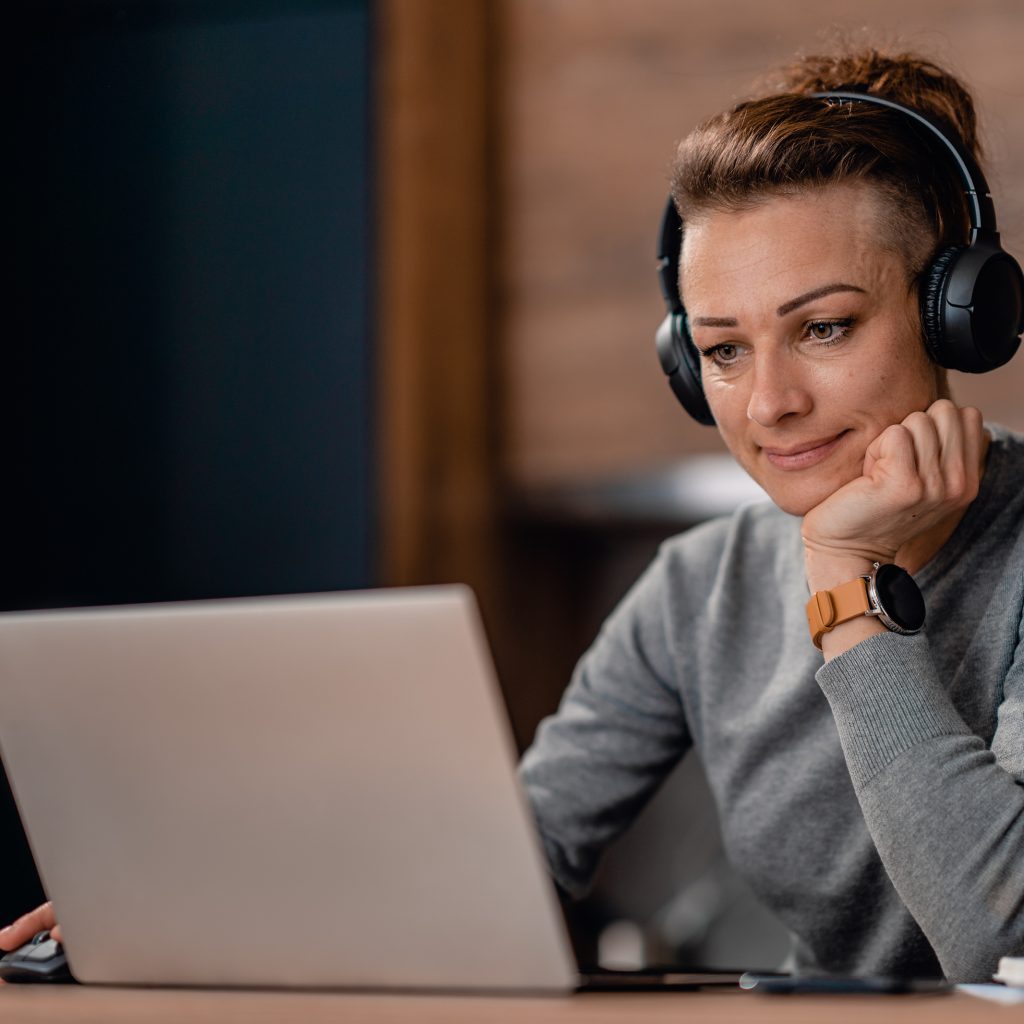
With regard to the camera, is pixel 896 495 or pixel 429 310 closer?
pixel 896 495

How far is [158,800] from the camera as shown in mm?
678

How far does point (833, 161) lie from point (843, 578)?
0.32 m

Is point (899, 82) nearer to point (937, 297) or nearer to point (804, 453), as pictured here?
point (937, 297)

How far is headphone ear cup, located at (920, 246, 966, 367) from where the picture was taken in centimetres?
99

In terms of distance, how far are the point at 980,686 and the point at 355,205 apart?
1.53 meters

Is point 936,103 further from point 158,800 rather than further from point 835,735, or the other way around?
point 158,800

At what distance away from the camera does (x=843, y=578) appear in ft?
3.06

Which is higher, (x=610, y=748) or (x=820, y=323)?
(x=820, y=323)

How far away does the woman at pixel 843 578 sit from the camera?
820 mm

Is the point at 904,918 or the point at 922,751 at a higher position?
the point at 922,751

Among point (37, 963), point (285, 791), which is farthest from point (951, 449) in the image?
point (37, 963)

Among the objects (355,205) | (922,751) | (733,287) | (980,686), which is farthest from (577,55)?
(922,751)

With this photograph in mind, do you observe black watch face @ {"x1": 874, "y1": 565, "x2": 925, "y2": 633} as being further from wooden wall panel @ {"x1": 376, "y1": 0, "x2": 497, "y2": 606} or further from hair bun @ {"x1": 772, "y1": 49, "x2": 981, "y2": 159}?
wooden wall panel @ {"x1": 376, "y1": 0, "x2": 497, "y2": 606}

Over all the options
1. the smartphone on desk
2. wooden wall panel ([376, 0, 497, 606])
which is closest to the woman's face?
the smartphone on desk
